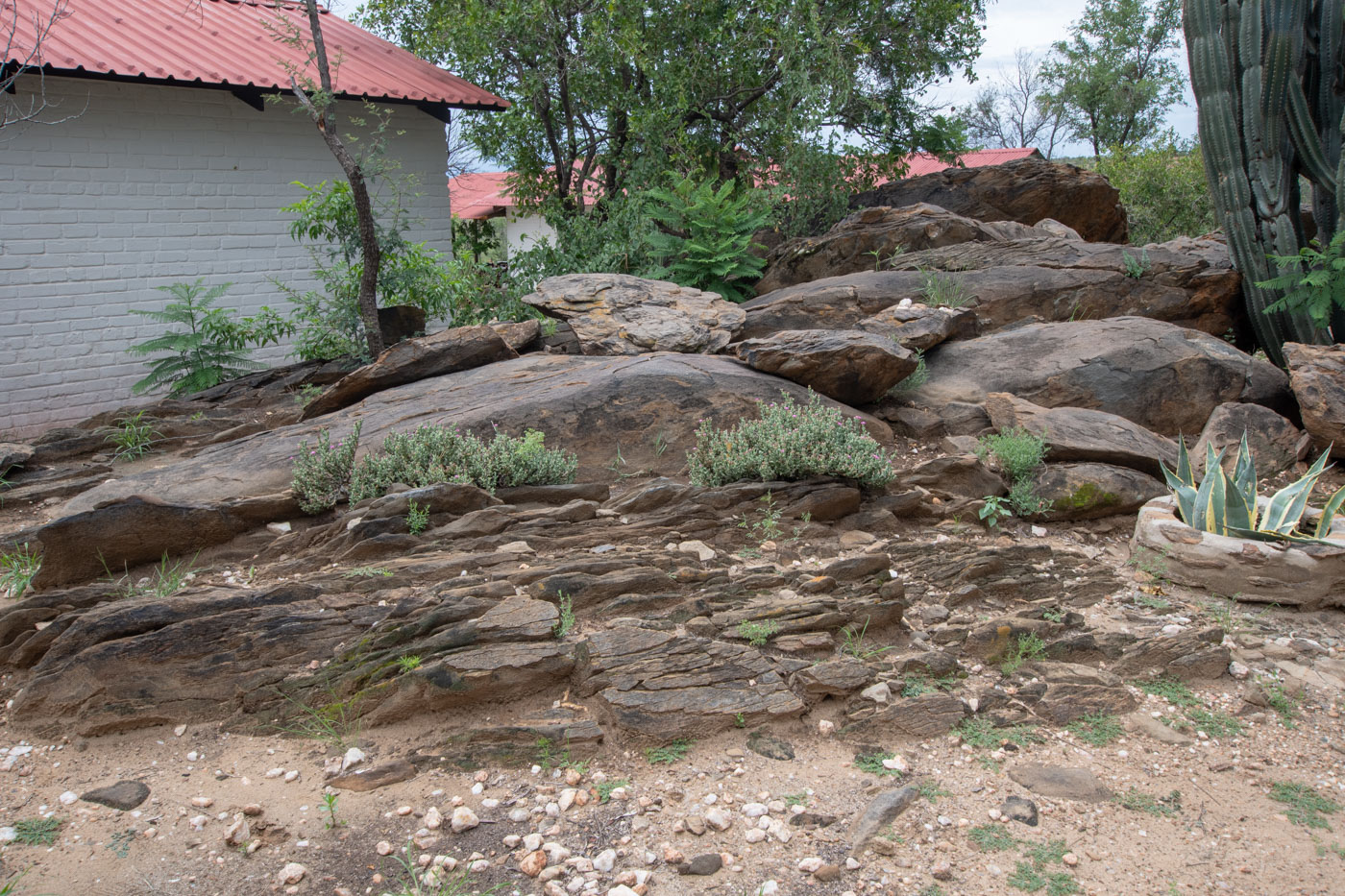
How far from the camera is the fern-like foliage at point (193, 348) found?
9.30m

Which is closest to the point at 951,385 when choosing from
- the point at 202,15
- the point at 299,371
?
the point at 299,371

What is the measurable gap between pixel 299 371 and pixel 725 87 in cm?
795

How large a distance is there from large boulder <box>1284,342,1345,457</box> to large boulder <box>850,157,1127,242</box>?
5501 mm

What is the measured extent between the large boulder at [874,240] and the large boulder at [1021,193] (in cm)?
174

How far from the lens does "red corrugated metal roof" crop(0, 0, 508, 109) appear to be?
9.80 meters

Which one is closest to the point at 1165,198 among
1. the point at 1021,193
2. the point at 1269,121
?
the point at 1021,193

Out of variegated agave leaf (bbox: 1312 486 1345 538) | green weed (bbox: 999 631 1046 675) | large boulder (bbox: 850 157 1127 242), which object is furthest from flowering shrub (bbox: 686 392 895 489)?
large boulder (bbox: 850 157 1127 242)

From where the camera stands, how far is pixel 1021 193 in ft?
40.4

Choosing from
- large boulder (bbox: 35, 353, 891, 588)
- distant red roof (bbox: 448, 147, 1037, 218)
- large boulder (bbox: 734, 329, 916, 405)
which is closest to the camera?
large boulder (bbox: 35, 353, 891, 588)

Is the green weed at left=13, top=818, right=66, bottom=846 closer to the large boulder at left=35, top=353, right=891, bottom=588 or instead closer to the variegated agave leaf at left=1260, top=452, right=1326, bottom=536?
the large boulder at left=35, top=353, right=891, bottom=588

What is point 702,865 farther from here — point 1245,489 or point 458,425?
point 1245,489

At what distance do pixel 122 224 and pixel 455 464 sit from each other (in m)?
7.35

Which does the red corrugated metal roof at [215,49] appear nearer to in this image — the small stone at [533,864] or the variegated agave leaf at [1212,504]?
the small stone at [533,864]

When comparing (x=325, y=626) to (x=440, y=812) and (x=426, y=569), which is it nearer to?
(x=426, y=569)
